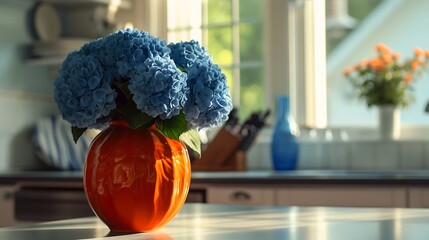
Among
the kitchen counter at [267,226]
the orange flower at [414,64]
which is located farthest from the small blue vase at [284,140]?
the kitchen counter at [267,226]

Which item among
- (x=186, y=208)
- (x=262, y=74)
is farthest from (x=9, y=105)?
(x=186, y=208)

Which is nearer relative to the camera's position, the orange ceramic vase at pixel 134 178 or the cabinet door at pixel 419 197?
the orange ceramic vase at pixel 134 178

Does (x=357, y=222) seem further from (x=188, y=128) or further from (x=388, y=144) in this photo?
(x=388, y=144)

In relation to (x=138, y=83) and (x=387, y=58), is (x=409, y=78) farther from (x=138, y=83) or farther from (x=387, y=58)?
(x=138, y=83)

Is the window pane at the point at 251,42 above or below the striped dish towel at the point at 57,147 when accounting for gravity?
above

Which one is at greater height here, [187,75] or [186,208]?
[187,75]

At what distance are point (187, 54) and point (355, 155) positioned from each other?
2.38m

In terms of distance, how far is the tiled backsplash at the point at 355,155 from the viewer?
355cm

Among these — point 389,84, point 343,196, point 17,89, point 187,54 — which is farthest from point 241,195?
point 187,54

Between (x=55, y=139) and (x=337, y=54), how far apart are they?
5.37ft

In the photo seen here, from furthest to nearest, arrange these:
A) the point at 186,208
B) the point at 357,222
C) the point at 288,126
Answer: the point at 288,126 → the point at 186,208 → the point at 357,222

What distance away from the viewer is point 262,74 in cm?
399

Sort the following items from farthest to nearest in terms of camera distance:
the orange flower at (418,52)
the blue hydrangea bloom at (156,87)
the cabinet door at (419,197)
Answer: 1. the orange flower at (418,52)
2. the cabinet door at (419,197)
3. the blue hydrangea bloom at (156,87)

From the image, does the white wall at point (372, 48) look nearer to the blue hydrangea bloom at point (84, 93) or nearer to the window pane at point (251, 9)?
the window pane at point (251, 9)
